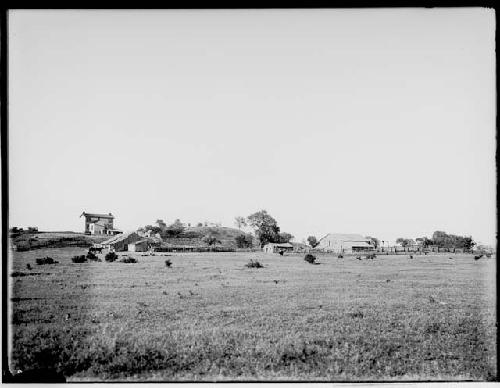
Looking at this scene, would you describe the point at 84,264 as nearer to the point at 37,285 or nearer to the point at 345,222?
the point at 37,285

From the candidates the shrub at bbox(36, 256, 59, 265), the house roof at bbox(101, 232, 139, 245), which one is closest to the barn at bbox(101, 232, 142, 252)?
the house roof at bbox(101, 232, 139, 245)

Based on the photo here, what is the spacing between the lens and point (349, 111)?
3.73m

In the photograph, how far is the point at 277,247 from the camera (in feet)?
14.0

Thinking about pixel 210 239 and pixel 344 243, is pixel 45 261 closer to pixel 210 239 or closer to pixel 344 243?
pixel 210 239

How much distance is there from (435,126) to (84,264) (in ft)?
10.9

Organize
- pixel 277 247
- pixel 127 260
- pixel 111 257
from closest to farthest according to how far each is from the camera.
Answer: pixel 111 257, pixel 127 260, pixel 277 247

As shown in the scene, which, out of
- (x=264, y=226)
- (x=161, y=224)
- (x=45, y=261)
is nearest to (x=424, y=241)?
(x=264, y=226)

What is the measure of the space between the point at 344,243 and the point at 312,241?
35cm

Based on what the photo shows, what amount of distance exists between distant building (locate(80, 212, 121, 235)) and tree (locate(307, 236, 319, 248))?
5.90 feet

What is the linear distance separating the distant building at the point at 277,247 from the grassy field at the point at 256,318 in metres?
0.17

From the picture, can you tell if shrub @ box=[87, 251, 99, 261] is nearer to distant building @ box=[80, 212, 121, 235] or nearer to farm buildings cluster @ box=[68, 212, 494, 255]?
farm buildings cluster @ box=[68, 212, 494, 255]

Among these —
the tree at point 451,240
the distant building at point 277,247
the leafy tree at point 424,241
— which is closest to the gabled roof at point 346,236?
the distant building at point 277,247

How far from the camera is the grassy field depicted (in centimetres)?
303

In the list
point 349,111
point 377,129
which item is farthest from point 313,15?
point 377,129
